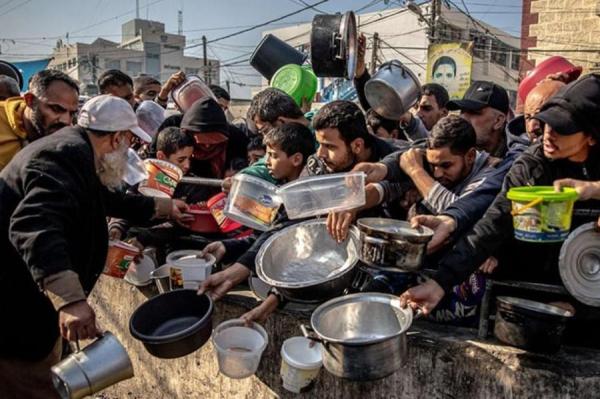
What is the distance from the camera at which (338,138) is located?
2.76 metres

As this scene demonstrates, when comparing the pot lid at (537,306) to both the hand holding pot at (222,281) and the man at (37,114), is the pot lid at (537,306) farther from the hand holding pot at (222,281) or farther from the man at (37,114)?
the man at (37,114)

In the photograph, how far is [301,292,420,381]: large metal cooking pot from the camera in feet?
6.20

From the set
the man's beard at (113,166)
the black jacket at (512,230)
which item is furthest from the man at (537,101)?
the man's beard at (113,166)

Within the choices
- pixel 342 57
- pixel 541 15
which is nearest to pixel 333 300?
pixel 342 57

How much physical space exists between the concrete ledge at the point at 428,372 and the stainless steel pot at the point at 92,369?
831 mm

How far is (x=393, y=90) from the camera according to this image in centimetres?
418

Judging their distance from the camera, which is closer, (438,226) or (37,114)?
(438,226)

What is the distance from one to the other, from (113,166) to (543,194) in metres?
2.19

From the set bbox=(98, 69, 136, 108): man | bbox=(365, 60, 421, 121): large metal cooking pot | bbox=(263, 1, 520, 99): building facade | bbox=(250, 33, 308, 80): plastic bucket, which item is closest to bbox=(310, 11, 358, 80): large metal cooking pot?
bbox=(365, 60, 421, 121): large metal cooking pot

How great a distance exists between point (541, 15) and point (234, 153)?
366 inches

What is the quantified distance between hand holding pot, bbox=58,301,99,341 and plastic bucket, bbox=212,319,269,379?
60cm

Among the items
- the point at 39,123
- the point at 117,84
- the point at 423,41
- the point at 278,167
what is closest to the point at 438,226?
the point at 278,167

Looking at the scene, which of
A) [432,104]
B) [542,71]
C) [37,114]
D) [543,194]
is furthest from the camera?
[432,104]

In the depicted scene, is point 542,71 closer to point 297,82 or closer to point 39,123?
point 297,82
